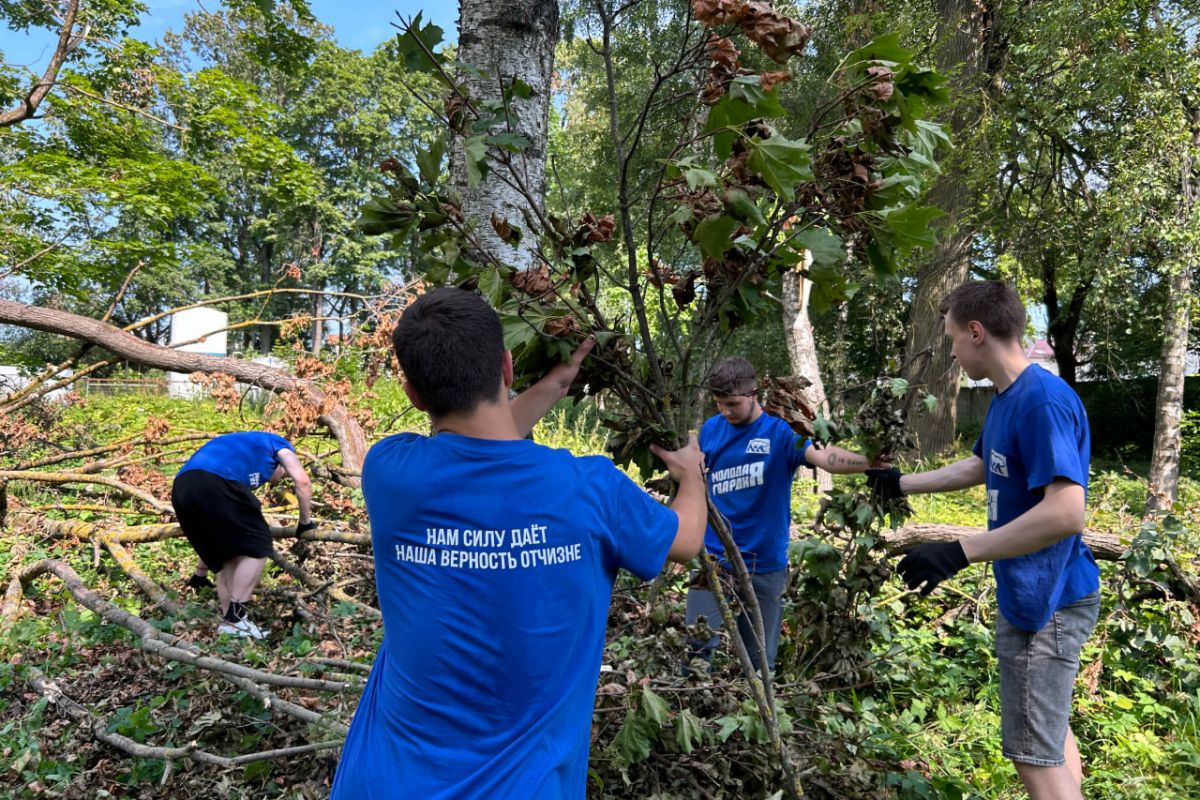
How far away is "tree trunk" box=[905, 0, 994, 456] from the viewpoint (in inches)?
359

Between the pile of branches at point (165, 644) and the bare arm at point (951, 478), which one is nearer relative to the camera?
the bare arm at point (951, 478)

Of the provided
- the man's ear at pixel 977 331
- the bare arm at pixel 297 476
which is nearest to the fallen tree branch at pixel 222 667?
the bare arm at pixel 297 476

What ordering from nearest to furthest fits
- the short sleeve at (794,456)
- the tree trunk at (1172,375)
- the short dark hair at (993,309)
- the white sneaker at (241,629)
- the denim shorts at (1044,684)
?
the denim shorts at (1044,684) → the short dark hair at (993,309) → the short sleeve at (794,456) → the white sneaker at (241,629) → the tree trunk at (1172,375)

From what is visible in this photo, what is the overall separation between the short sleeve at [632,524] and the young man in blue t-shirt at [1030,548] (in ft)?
4.27

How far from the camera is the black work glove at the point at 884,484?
8.87 ft

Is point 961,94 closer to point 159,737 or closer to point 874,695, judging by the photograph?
point 874,695

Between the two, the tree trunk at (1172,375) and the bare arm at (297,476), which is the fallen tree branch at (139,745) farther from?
the tree trunk at (1172,375)

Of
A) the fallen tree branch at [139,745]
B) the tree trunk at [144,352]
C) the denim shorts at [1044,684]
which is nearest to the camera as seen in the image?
the denim shorts at [1044,684]

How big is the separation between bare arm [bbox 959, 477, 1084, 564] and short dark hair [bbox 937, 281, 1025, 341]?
21.6 inches

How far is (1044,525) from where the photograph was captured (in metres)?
2.17

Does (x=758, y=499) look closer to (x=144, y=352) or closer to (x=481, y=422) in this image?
(x=481, y=422)

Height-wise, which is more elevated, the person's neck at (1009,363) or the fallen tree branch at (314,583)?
the person's neck at (1009,363)

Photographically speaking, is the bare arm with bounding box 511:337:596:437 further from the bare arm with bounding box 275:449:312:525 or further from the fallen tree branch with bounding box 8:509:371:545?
the bare arm with bounding box 275:449:312:525

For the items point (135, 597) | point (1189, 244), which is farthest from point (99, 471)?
point (1189, 244)
